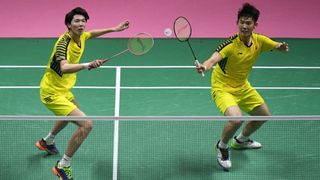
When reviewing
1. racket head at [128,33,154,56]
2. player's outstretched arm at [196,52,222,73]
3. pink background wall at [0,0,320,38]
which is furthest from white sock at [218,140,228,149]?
pink background wall at [0,0,320,38]

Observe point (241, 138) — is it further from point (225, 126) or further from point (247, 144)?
point (225, 126)

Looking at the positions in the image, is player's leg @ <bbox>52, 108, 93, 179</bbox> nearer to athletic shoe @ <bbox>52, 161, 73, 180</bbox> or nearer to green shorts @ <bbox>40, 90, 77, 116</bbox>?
athletic shoe @ <bbox>52, 161, 73, 180</bbox>

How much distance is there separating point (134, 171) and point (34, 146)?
141cm

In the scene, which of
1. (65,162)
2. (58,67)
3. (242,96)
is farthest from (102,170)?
(242,96)

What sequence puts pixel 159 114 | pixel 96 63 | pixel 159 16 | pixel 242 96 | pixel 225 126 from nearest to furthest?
pixel 96 63 < pixel 225 126 < pixel 242 96 < pixel 159 114 < pixel 159 16

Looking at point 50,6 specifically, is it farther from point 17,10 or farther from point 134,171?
point 134,171

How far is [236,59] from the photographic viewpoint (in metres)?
6.88

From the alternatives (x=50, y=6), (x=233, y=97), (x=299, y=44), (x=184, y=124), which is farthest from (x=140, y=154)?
(x=50, y=6)

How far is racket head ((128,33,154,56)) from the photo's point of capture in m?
6.83

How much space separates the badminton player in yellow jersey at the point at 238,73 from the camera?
22.1 ft

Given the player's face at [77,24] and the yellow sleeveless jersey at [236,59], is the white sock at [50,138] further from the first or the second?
the yellow sleeveless jersey at [236,59]

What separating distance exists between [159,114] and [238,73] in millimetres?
1694

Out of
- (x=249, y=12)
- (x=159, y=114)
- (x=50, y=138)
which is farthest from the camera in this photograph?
(x=159, y=114)

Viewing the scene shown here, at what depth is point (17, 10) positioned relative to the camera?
1134 centimetres
